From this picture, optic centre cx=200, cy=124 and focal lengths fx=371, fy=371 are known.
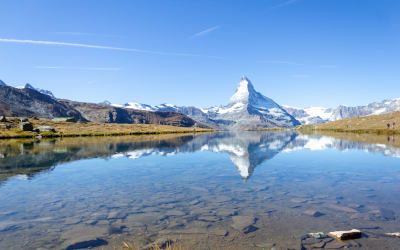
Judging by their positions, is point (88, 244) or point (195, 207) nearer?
point (88, 244)

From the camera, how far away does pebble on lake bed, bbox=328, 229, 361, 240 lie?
17353 mm

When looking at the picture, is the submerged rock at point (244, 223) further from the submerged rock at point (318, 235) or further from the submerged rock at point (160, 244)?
the submerged rock at point (160, 244)

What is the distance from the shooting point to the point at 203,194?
92.4ft

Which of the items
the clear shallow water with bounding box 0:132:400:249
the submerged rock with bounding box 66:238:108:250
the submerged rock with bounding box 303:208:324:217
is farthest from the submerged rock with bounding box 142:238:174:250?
the submerged rock with bounding box 303:208:324:217

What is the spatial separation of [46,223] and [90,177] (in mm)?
17257

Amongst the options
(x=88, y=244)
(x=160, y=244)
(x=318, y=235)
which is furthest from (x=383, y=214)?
(x=88, y=244)

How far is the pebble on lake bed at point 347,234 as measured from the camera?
1735 centimetres

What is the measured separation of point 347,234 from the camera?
17438mm

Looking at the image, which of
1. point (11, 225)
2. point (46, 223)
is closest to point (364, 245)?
point (46, 223)

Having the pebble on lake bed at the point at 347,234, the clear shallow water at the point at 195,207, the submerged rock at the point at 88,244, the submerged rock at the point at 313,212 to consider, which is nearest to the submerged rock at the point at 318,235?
the pebble on lake bed at the point at 347,234

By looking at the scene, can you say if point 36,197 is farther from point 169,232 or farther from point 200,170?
point 200,170

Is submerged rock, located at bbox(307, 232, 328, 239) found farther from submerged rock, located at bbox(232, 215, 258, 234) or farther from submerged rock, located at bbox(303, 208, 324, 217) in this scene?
submerged rock, located at bbox(303, 208, 324, 217)

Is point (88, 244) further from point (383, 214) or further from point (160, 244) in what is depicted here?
point (383, 214)

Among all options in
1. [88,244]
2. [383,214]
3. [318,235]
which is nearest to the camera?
[88,244]
